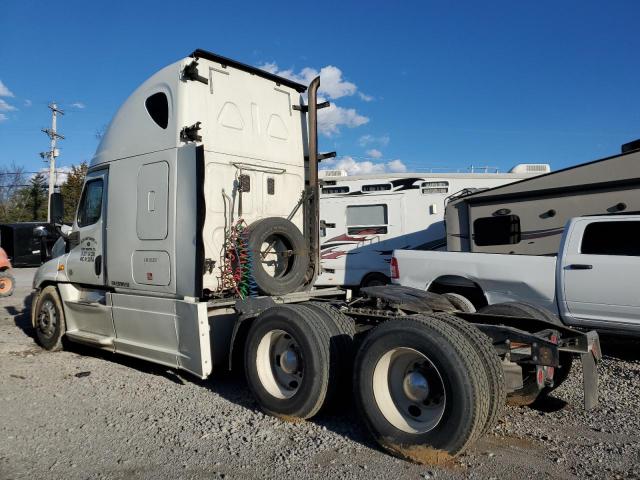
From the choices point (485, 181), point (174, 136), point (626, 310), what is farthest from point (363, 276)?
point (174, 136)

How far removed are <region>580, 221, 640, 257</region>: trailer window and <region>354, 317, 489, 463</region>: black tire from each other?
3.86 m

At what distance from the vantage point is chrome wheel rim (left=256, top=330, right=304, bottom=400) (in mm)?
4656

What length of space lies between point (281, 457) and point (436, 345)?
1.41 metres

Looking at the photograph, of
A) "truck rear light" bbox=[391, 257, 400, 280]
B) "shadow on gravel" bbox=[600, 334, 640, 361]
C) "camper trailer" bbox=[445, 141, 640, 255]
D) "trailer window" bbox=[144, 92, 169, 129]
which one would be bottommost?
"shadow on gravel" bbox=[600, 334, 640, 361]

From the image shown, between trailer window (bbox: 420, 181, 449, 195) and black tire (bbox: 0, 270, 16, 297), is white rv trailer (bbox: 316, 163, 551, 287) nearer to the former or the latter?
trailer window (bbox: 420, 181, 449, 195)

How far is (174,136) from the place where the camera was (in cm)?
558

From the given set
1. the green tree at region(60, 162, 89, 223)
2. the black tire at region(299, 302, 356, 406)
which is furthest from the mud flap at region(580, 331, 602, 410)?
the green tree at region(60, 162, 89, 223)

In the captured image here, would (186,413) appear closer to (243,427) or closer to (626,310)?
(243,427)

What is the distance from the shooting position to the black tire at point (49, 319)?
24.0 ft

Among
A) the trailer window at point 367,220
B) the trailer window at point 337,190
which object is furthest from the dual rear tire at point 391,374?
the trailer window at point 337,190

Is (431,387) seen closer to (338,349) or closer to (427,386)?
(427,386)

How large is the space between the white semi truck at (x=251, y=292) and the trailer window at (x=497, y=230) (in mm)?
3517

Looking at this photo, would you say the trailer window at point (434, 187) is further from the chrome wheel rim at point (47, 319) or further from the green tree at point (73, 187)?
the green tree at point (73, 187)

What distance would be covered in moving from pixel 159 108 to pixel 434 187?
24.3 ft
